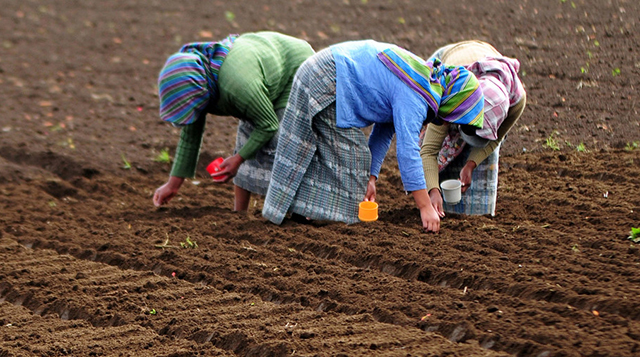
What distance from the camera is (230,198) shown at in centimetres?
644

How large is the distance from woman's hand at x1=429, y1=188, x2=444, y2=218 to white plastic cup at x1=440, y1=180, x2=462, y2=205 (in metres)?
0.08

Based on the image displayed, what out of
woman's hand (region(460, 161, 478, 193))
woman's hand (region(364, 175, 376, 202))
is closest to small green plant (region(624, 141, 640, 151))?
woman's hand (region(460, 161, 478, 193))

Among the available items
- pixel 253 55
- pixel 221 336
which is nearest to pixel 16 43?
pixel 253 55

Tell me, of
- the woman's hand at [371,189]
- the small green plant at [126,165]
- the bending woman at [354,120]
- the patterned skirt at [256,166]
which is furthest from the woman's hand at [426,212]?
the small green plant at [126,165]

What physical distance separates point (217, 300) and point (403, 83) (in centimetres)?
155

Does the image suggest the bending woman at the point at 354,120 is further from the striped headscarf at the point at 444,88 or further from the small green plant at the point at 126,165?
the small green plant at the point at 126,165

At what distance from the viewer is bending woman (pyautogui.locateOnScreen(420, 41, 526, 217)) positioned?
4.74m

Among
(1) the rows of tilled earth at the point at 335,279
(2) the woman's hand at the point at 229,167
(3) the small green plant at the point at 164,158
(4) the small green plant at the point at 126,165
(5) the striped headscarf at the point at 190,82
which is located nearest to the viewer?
(1) the rows of tilled earth at the point at 335,279

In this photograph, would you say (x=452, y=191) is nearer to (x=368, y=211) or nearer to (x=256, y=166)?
(x=368, y=211)

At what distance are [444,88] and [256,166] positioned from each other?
1627mm

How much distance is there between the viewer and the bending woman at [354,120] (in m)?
4.43

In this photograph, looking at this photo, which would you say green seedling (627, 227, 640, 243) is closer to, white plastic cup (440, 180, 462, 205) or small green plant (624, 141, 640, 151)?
white plastic cup (440, 180, 462, 205)

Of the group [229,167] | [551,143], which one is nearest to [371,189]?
[229,167]

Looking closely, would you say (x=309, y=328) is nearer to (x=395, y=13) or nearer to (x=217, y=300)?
(x=217, y=300)
